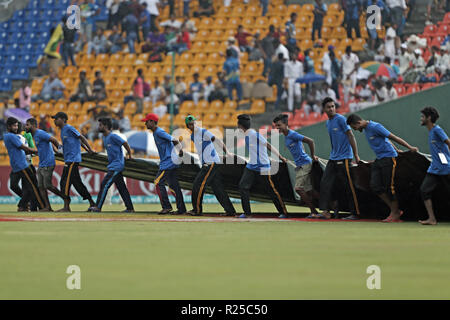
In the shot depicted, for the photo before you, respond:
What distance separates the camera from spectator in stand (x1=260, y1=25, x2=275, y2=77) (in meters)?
28.4

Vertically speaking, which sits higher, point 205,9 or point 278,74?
point 205,9

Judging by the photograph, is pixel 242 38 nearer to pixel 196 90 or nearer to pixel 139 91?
pixel 196 90

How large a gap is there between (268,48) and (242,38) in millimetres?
1438

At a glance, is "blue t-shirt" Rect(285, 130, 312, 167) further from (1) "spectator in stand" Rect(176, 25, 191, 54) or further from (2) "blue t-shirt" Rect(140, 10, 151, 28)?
(2) "blue t-shirt" Rect(140, 10, 151, 28)

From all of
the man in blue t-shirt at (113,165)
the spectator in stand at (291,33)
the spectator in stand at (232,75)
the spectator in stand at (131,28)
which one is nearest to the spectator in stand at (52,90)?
the spectator in stand at (131,28)

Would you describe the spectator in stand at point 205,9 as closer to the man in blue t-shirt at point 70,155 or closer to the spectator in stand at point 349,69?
the spectator in stand at point 349,69

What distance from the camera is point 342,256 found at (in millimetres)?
8531

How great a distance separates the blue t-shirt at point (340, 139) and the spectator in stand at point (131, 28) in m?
18.5

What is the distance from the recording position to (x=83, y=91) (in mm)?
30594

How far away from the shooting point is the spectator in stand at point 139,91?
2947 centimetres

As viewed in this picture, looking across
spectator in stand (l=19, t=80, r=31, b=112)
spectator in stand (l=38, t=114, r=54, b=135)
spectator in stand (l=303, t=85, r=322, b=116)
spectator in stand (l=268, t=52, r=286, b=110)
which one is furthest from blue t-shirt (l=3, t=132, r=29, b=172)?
spectator in stand (l=19, t=80, r=31, b=112)

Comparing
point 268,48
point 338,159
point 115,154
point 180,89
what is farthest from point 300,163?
point 180,89
